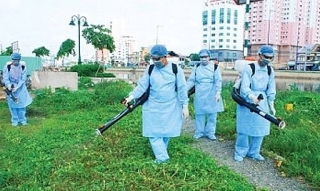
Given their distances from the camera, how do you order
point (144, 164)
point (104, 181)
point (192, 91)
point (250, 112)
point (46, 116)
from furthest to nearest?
point (46, 116) < point (192, 91) < point (250, 112) < point (144, 164) < point (104, 181)

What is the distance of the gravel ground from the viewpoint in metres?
4.18

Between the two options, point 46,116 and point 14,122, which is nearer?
point 14,122

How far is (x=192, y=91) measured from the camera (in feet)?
21.7

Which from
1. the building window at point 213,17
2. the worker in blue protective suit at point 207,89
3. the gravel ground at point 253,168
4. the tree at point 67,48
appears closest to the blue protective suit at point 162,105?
the gravel ground at point 253,168

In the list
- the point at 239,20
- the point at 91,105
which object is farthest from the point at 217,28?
the point at 91,105

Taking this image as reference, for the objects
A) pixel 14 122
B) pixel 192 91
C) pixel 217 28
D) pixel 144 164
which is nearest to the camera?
pixel 144 164

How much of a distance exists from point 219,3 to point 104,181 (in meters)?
77.9

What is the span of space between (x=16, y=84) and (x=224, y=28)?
7177 cm

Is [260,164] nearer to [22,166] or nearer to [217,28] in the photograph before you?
[22,166]

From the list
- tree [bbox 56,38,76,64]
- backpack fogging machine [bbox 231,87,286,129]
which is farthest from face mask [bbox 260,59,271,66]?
tree [bbox 56,38,76,64]

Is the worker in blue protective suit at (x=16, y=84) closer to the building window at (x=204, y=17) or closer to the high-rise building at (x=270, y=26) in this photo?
the high-rise building at (x=270, y=26)

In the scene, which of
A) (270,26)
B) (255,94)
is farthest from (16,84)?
(270,26)

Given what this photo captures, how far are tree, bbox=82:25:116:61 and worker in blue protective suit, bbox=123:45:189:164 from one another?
19338 mm

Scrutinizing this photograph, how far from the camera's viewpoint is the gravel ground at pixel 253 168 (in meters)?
4.18
